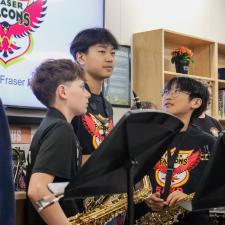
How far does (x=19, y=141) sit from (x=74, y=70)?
4.56 ft

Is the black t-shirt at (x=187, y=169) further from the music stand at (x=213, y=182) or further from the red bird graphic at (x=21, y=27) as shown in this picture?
the red bird graphic at (x=21, y=27)

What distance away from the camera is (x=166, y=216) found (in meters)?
2.40

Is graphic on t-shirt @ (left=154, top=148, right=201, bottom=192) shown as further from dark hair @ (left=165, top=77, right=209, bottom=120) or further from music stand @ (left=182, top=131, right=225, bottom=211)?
music stand @ (left=182, top=131, right=225, bottom=211)

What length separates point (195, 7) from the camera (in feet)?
15.5

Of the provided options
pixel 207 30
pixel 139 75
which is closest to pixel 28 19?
pixel 139 75

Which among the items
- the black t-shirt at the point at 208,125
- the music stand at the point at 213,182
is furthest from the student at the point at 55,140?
the black t-shirt at the point at 208,125

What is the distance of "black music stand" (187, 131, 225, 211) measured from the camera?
1.57 m

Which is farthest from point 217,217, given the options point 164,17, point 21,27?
point 164,17

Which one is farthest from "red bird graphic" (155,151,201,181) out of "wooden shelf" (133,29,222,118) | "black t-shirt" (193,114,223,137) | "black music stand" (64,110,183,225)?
"wooden shelf" (133,29,222,118)

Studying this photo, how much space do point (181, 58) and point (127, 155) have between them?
114 inches

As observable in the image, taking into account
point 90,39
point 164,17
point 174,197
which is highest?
point 164,17

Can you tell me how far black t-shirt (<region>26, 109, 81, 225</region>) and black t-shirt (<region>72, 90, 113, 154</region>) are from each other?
0.38 m

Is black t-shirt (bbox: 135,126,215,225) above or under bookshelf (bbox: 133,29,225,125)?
under

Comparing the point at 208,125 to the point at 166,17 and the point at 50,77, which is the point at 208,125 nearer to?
the point at 166,17
